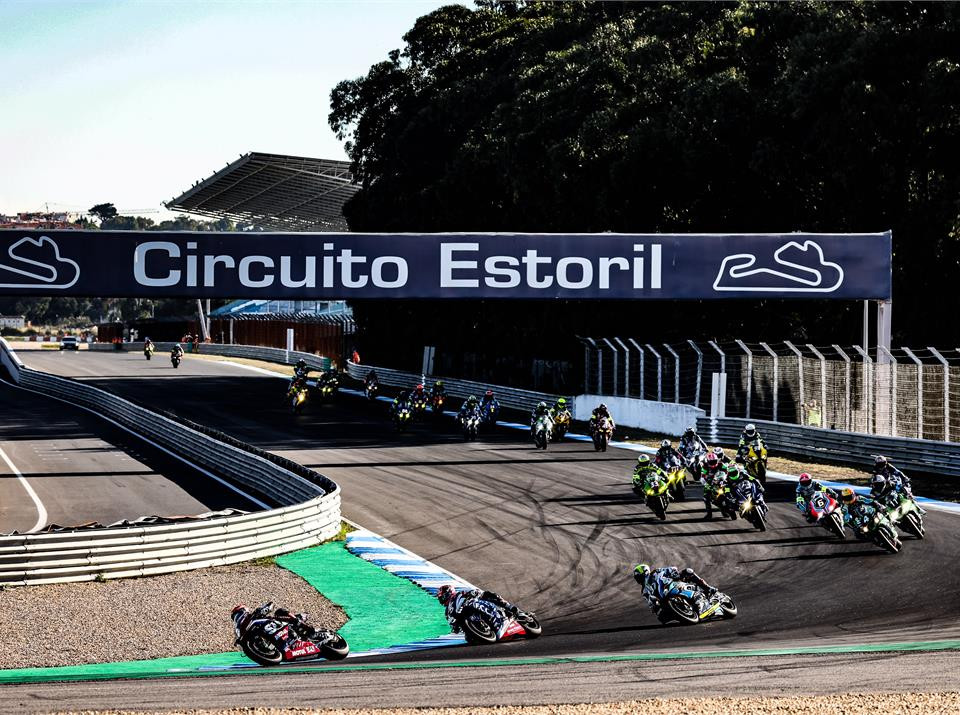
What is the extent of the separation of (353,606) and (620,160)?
92.0ft

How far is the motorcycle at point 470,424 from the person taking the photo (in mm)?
33656

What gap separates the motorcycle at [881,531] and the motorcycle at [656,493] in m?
3.68

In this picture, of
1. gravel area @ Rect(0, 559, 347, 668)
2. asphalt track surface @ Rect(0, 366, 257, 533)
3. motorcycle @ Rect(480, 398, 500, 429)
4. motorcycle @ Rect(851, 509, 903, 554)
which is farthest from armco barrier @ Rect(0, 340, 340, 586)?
motorcycle @ Rect(480, 398, 500, 429)

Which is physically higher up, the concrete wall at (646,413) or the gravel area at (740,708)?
the concrete wall at (646,413)

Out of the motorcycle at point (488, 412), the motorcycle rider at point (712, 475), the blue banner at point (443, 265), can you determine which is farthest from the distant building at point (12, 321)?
the motorcycle rider at point (712, 475)

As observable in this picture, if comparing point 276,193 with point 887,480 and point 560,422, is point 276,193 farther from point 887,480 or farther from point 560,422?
point 887,480

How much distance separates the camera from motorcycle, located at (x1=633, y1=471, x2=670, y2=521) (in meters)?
21.3

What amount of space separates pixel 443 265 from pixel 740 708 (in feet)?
62.5

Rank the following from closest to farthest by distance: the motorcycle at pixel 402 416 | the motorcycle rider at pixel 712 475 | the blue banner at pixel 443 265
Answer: the motorcycle rider at pixel 712 475
the blue banner at pixel 443 265
the motorcycle at pixel 402 416

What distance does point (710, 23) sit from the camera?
4709 cm

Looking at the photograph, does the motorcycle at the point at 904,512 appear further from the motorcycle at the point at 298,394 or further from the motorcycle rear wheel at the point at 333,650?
the motorcycle at the point at 298,394

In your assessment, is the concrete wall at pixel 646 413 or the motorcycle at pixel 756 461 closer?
the motorcycle at pixel 756 461

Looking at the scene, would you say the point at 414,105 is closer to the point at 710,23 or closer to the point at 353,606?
the point at 710,23

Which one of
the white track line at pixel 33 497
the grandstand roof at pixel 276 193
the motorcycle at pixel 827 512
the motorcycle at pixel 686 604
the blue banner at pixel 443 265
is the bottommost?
the white track line at pixel 33 497
